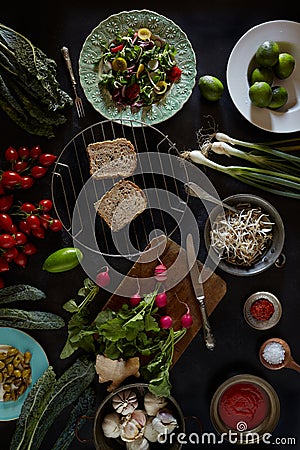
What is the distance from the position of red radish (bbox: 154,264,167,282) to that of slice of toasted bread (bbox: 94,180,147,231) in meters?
0.23

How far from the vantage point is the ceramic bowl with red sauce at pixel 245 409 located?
256cm

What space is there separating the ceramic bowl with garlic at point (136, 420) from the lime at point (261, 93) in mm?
1139

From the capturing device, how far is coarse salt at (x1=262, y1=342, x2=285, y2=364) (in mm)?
2570

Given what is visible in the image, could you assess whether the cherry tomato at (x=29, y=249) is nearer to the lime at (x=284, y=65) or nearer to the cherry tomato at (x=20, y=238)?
the cherry tomato at (x=20, y=238)

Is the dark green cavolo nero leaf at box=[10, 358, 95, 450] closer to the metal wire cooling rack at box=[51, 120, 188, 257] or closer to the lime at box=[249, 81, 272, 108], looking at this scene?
the metal wire cooling rack at box=[51, 120, 188, 257]

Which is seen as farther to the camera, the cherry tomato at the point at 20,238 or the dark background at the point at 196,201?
the dark background at the point at 196,201

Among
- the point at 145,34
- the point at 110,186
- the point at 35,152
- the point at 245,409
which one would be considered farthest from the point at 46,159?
the point at 245,409

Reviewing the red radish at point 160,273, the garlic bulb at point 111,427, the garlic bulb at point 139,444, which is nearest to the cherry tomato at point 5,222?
the red radish at point 160,273

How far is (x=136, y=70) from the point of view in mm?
2551

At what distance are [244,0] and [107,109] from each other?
2.34 feet

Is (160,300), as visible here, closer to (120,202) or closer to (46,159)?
(120,202)

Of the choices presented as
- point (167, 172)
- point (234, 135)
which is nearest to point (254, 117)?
point (234, 135)

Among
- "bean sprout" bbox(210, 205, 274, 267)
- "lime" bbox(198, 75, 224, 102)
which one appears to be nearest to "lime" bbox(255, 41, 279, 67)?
"lime" bbox(198, 75, 224, 102)

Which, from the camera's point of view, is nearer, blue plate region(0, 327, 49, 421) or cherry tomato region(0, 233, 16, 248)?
cherry tomato region(0, 233, 16, 248)
